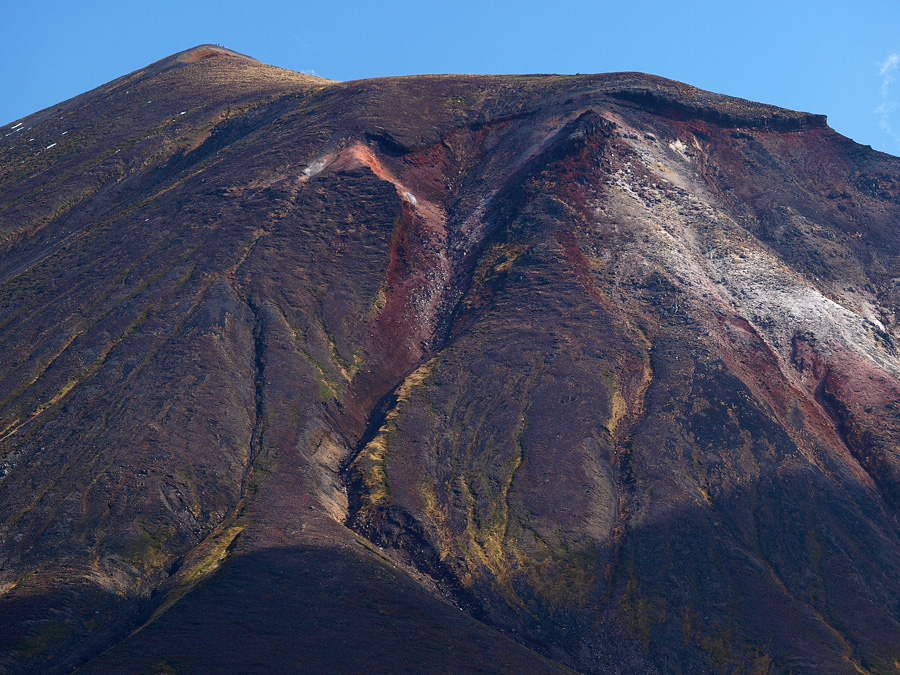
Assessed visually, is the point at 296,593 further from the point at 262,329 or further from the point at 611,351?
the point at 611,351

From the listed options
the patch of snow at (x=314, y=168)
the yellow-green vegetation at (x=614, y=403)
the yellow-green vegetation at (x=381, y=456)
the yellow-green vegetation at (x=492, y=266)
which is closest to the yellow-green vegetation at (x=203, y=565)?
the yellow-green vegetation at (x=381, y=456)

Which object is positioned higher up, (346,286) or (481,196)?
(481,196)

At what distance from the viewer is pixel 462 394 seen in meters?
56.0

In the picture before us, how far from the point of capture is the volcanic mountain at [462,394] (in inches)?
1612

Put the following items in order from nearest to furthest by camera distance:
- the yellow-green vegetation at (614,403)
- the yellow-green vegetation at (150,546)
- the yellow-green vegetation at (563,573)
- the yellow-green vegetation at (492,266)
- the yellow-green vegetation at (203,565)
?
the yellow-green vegetation at (203,565) → the yellow-green vegetation at (150,546) → the yellow-green vegetation at (563,573) → the yellow-green vegetation at (614,403) → the yellow-green vegetation at (492,266)

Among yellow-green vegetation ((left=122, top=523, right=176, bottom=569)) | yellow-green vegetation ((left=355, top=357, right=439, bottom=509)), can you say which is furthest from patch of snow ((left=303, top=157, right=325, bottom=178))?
yellow-green vegetation ((left=122, top=523, right=176, bottom=569))

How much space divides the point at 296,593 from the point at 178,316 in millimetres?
26890

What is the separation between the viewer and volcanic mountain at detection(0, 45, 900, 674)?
40.9 metres

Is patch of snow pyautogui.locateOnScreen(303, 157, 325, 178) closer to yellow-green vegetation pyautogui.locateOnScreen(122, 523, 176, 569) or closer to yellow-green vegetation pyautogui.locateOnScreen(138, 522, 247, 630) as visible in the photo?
yellow-green vegetation pyautogui.locateOnScreen(138, 522, 247, 630)

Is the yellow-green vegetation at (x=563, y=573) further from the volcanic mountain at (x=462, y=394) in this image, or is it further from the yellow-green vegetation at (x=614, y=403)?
the yellow-green vegetation at (x=614, y=403)

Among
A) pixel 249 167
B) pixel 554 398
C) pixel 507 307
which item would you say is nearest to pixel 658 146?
pixel 507 307

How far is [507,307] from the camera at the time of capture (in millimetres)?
61500

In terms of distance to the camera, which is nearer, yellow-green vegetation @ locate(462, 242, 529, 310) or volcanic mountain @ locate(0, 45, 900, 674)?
volcanic mountain @ locate(0, 45, 900, 674)

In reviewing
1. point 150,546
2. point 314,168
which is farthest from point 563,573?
point 314,168
